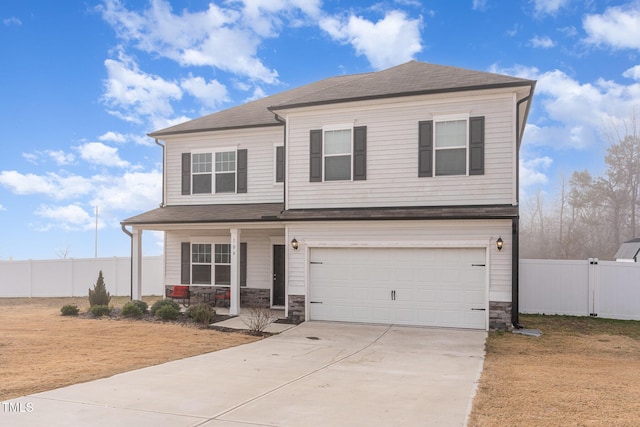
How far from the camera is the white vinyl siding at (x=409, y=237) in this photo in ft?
40.2

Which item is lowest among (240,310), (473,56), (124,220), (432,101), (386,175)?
(240,310)

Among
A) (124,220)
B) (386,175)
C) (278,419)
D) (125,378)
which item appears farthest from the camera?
(124,220)

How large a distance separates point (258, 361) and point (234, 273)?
20.6ft

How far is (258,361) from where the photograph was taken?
9023 mm

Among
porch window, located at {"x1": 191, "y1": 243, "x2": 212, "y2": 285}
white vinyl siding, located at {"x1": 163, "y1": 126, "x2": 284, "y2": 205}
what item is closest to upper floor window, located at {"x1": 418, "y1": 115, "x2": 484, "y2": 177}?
white vinyl siding, located at {"x1": 163, "y1": 126, "x2": 284, "y2": 205}

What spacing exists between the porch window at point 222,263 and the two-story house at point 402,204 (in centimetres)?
183

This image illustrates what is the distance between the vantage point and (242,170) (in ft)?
55.8


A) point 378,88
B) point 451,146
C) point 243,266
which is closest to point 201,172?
point 243,266

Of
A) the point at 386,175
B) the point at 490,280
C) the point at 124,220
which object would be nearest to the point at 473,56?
the point at 386,175

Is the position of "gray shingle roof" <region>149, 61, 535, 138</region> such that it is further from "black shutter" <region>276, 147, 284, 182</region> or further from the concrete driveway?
the concrete driveway

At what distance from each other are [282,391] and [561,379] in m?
4.38

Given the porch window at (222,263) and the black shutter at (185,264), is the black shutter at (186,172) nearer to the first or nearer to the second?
the black shutter at (185,264)

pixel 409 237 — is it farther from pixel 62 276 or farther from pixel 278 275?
pixel 62 276

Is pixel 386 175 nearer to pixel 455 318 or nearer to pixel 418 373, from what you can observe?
pixel 455 318
